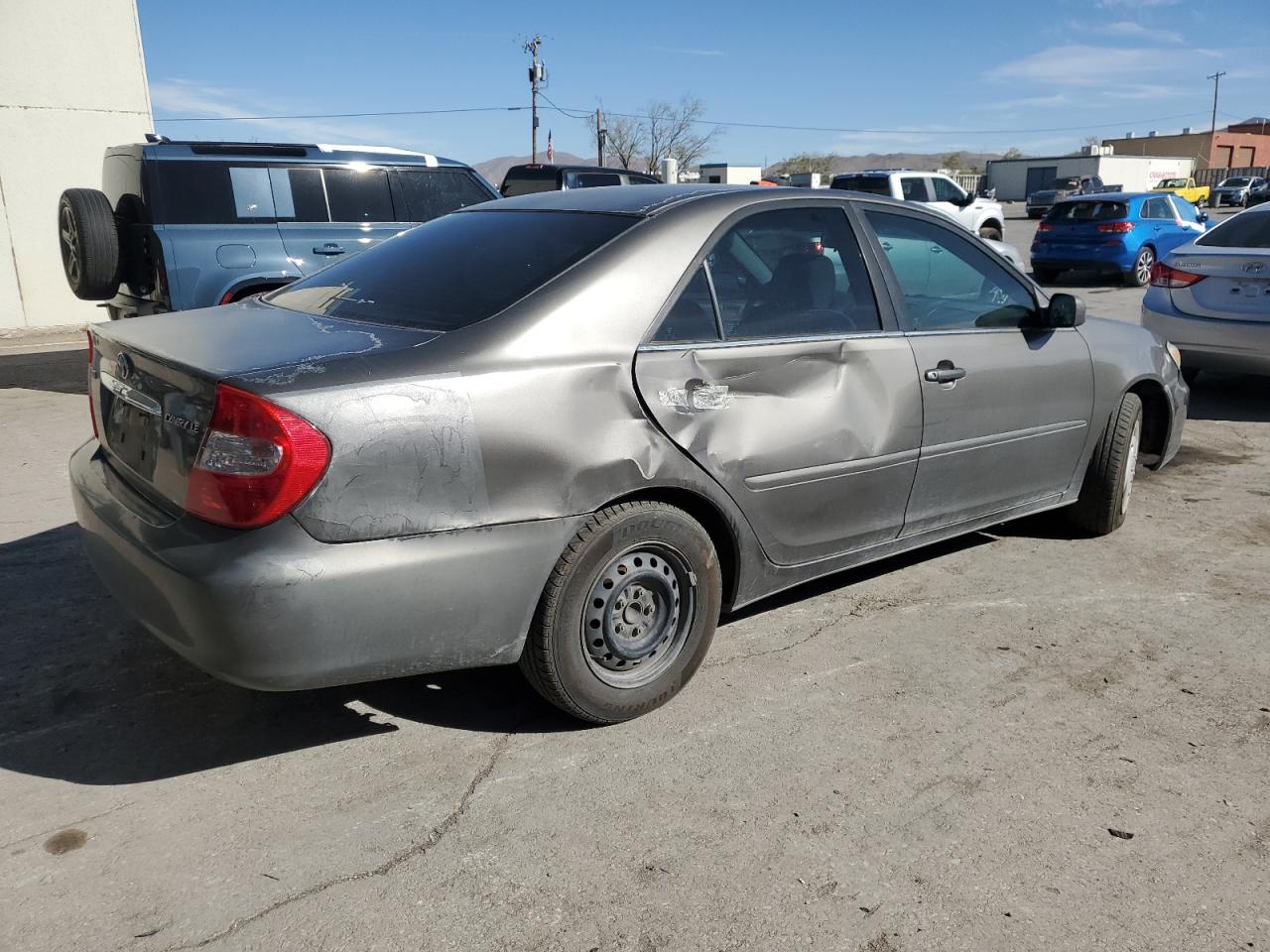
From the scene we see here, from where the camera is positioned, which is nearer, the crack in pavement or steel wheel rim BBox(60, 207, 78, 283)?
the crack in pavement

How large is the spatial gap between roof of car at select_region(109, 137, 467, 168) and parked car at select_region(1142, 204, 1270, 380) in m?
5.83

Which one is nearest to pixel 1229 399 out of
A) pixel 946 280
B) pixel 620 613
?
pixel 946 280

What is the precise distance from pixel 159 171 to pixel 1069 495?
21.3 ft

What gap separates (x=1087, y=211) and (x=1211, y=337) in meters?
10.8

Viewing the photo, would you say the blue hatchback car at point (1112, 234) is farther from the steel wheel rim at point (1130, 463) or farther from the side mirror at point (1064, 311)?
the side mirror at point (1064, 311)

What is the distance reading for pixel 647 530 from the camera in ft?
10.3

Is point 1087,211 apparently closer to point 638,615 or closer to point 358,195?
point 358,195

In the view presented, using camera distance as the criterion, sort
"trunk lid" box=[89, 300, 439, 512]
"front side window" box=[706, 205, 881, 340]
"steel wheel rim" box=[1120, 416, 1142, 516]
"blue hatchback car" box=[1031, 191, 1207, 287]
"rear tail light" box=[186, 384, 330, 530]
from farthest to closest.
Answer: "blue hatchback car" box=[1031, 191, 1207, 287]
"steel wheel rim" box=[1120, 416, 1142, 516]
"front side window" box=[706, 205, 881, 340]
"trunk lid" box=[89, 300, 439, 512]
"rear tail light" box=[186, 384, 330, 530]

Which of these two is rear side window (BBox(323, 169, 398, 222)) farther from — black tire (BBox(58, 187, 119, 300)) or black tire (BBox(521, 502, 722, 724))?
black tire (BBox(521, 502, 722, 724))

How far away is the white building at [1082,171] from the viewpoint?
205 ft

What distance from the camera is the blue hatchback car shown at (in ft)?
55.8

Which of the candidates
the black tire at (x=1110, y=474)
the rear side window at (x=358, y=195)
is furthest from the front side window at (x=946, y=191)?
the black tire at (x=1110, y=474)

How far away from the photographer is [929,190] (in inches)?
799

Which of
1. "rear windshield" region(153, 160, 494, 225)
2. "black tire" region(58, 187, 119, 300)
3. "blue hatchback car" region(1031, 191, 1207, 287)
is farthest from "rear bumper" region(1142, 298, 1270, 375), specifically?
"blue hatchback car" region(1031, 191, 1207, 287)
